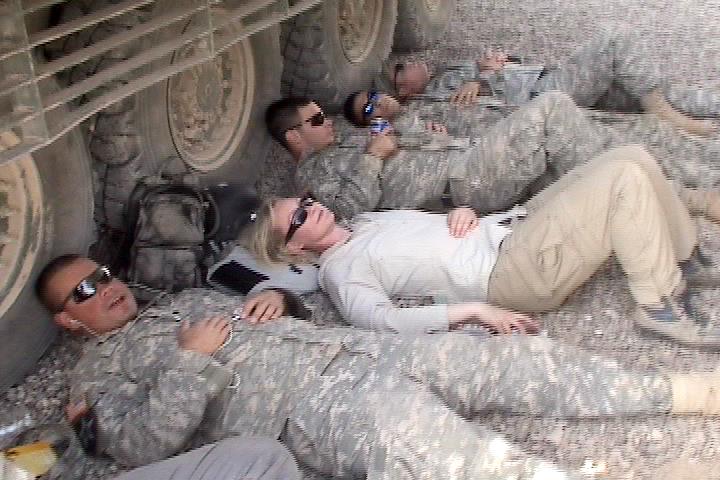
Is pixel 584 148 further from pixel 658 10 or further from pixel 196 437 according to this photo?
pixel 658 10

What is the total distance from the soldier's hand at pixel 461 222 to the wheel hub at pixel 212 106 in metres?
1.01

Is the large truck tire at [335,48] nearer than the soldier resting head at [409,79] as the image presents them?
Yes

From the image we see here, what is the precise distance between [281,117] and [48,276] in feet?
4.53

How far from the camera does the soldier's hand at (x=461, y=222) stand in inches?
114

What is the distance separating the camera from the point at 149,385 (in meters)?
2.36

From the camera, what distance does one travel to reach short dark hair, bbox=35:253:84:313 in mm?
2551

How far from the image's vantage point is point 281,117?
3637mm

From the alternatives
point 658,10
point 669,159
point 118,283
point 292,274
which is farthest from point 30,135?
point 658,10

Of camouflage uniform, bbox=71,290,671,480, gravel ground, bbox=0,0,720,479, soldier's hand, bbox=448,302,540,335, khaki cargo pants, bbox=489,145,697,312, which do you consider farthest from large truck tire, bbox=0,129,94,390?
khaki cargo pants, bbox=489,145,697,312

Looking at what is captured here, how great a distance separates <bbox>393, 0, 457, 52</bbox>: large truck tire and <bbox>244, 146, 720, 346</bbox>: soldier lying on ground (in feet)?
8.41

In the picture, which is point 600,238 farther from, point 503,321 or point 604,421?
point 604,421

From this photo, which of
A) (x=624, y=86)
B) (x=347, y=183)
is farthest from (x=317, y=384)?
(x=624, y=86)

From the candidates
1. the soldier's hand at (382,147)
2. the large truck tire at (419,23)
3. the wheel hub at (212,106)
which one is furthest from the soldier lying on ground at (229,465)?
the large truck tire at (419,23)

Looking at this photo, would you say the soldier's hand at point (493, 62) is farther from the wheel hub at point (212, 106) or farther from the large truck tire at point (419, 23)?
the wheel hub at point (212, 106)
